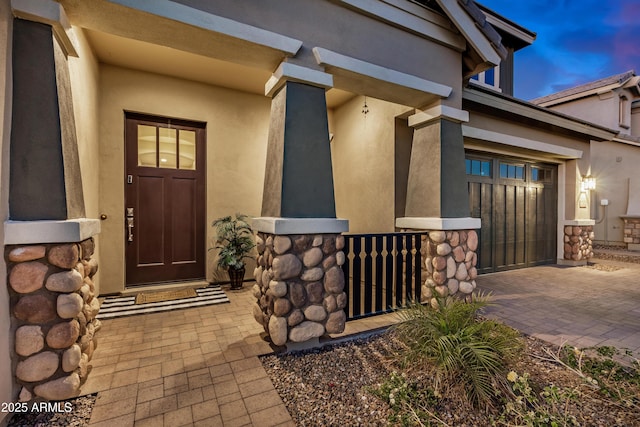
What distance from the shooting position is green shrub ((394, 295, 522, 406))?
5.82 ft

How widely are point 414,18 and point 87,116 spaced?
3753mm

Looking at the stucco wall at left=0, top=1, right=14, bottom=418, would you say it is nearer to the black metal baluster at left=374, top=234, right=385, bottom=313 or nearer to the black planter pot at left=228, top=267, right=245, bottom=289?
the black planter pot at left=228, top=267, right=245, bottom=289

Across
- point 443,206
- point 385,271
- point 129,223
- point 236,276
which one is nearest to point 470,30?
point 443,206

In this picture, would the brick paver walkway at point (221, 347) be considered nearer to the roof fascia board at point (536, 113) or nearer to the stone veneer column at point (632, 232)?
the roof fascia board at point (536, 113)

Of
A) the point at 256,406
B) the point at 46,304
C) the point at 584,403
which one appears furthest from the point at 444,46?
the point at 46,304

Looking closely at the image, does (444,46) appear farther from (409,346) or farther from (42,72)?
(42,72)

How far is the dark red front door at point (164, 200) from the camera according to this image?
12.8 ft

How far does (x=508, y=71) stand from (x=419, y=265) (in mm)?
5166

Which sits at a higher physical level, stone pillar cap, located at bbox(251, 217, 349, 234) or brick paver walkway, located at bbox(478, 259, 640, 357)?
stone pillar cap, located at bbox(251, 217, 349, 234)

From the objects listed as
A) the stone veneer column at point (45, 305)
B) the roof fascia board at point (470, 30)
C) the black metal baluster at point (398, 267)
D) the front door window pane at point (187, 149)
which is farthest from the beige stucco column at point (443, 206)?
the front door window pane at point (187, 149)

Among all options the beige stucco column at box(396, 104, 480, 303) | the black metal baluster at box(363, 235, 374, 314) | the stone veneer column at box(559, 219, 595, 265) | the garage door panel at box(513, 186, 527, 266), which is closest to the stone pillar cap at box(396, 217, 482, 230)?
the beige stucco column at box(396, 104, 480, 303)

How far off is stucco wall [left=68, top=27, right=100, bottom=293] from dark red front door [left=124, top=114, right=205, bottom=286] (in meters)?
0.40

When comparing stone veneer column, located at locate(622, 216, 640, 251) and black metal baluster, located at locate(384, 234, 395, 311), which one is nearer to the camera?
black metal baluster, located at locate(384, 234, 395, 311)

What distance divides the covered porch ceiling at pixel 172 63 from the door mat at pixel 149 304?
301 centimetres
